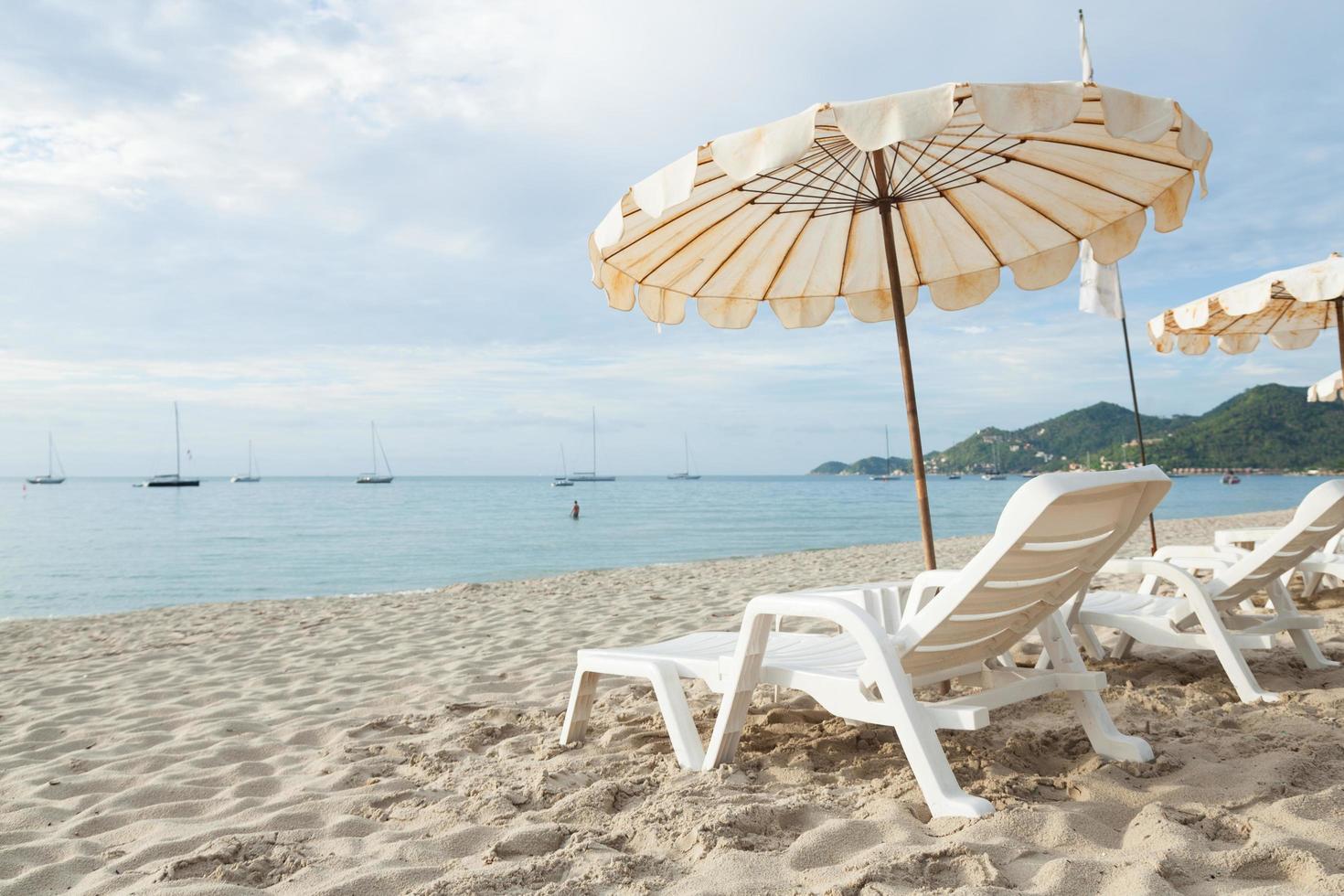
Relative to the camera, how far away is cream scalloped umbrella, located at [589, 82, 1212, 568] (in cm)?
229

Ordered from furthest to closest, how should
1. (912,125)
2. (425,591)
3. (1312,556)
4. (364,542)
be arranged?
1. (364,542)
2. (425,591)
3. (1312,556)
4. (912,125)

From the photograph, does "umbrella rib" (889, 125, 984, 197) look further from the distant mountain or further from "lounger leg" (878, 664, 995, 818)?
the distant mountain

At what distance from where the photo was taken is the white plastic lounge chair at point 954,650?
80.8 inches

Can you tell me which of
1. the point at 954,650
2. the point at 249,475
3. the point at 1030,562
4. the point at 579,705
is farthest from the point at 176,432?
the point at 1030,562

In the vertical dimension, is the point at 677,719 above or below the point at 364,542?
above

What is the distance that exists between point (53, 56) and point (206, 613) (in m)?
6.82

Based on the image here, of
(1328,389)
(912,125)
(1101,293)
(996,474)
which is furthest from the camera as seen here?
(996,474)

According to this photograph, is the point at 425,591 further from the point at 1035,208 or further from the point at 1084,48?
the point at 1084,48

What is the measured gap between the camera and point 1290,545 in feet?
11.6

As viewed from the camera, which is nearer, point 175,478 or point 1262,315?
point 1262,315

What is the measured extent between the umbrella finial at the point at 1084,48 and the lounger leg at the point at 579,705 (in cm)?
366

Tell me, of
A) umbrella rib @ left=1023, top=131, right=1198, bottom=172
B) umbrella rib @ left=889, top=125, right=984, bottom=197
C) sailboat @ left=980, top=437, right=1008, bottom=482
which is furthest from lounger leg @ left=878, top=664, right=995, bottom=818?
sailboat @ left=980, top=437, right=1008, bottom=482

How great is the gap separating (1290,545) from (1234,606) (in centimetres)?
49

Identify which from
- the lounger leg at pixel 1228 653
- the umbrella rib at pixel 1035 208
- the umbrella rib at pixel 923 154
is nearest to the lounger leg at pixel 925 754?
the lounger leg at pixel 1228 653
